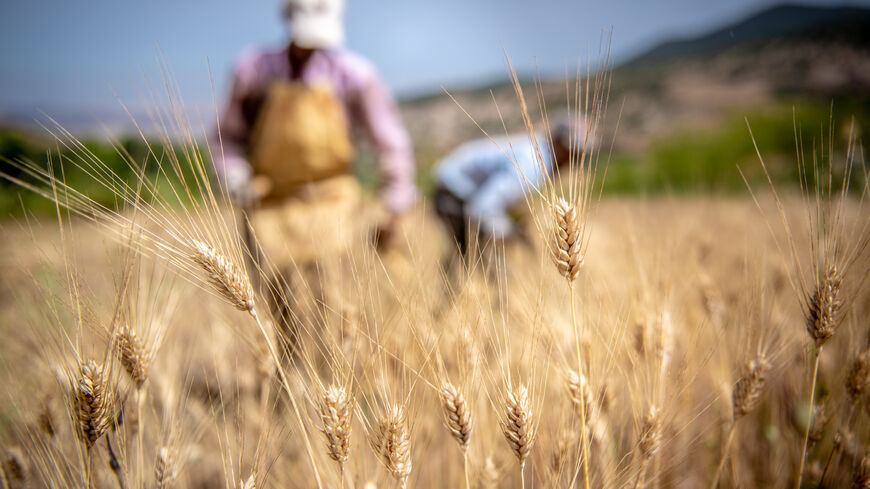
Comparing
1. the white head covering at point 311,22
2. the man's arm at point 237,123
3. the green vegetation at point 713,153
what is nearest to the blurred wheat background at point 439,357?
the man's arm at point 237,123

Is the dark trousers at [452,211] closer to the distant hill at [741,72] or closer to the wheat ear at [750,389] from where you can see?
the distant hill at [741,72]

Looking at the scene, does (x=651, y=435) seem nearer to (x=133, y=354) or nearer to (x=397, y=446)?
(x=397, y=446)

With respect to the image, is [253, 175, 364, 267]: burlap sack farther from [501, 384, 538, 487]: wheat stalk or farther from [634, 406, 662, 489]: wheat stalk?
[634, 406, 662, 489]: wheat stalk

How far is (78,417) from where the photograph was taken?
22.6 inches

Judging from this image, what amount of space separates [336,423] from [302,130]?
118cm

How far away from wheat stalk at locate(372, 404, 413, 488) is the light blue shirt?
1.55 meters

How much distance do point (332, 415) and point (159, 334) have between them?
0.46 metres

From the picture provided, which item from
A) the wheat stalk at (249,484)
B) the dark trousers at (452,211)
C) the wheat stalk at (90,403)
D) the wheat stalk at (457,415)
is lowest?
the dark trousers at (452,211)

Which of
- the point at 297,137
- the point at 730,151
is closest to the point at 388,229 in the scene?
the point at 297,137

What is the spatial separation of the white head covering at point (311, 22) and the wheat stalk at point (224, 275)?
3.70 feet

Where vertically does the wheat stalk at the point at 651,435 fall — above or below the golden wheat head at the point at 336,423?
below

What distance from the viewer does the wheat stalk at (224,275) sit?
1.82 ft

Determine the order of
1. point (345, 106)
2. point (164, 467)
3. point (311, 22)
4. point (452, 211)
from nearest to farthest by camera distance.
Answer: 1. point (164, 467)
2. point (311, 22)
3. point (345, 106)
4. point (452, 211)

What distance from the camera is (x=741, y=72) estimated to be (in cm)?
1288
